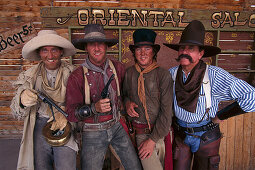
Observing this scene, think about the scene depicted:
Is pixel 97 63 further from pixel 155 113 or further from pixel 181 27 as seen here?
pixel 181 27

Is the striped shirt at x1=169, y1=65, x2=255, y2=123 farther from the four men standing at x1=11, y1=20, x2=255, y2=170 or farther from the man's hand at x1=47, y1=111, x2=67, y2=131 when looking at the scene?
the man's hand at x1=47, y1=111, x2=67, y2=131

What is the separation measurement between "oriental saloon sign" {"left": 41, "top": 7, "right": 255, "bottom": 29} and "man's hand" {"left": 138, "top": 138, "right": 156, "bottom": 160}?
9.65 feet

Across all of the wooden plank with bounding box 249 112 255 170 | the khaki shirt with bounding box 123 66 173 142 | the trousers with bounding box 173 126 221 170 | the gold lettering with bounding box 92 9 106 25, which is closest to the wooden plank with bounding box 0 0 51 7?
the gold lettering with bounding box 92 9 106 25

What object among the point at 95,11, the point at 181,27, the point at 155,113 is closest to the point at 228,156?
the point at 155,113

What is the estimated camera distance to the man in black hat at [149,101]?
2096 millimetres

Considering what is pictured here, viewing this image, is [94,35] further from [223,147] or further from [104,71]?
[223,147]

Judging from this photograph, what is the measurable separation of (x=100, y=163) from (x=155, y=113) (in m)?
0.97

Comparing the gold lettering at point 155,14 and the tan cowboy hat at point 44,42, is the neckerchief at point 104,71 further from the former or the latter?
the gold lettering at point 155,14

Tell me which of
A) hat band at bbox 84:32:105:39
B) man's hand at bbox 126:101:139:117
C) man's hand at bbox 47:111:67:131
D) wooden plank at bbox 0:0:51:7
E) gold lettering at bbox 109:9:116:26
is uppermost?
wooden plank at bbox 0:0:51:7

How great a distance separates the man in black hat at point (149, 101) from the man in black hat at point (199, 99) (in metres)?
0.23

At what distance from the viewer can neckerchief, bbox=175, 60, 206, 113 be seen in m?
2.04

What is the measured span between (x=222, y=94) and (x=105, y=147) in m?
1.68

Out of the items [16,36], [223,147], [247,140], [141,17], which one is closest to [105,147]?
[223,147]

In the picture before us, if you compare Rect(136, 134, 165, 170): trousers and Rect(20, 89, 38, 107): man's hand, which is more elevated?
Rect(20, 89, 38, 107): man's hand
